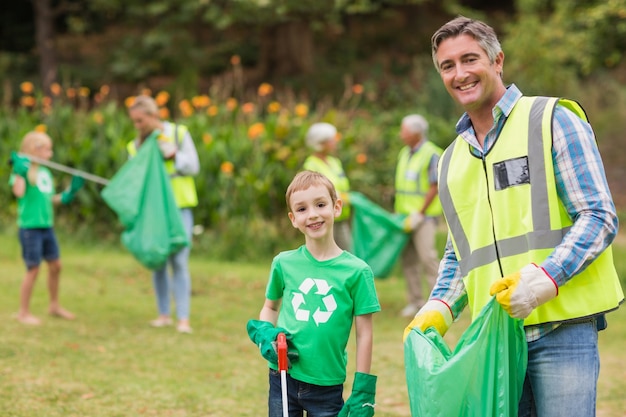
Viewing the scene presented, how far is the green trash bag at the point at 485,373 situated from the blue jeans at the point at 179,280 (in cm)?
542

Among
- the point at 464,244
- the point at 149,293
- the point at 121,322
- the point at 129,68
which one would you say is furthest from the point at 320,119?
the point at 464,244

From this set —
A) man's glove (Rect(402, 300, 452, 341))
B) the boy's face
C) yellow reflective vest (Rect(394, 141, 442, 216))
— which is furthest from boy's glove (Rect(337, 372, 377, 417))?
yellow reflective vest (Rect(394, 141, 442, 216))

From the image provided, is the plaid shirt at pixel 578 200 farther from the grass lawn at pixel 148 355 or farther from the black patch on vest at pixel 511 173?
the grass lawn at pixel 148 355

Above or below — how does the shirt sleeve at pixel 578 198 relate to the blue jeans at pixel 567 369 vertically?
above

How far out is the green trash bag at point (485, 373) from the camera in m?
2.95

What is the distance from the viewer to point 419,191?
949 cm

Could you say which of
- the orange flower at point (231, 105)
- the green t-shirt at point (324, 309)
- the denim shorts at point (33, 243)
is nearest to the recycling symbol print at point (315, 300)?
the green t-shirt at point (324, 309)

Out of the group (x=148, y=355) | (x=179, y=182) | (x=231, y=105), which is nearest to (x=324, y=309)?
(x=148, y=355)

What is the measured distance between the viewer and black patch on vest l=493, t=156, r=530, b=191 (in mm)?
3014

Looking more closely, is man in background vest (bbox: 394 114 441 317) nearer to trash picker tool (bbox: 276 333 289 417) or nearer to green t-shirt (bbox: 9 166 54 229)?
green t-shirt (bbox: 9 166 54 229)

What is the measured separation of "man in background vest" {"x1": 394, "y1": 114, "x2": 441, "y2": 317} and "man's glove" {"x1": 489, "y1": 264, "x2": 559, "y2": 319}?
6.43 metres

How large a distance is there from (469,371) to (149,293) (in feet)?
27.2

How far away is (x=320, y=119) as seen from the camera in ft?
48.2

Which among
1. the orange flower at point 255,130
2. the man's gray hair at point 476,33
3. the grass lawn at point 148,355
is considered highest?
the orange flower at point 255,130
